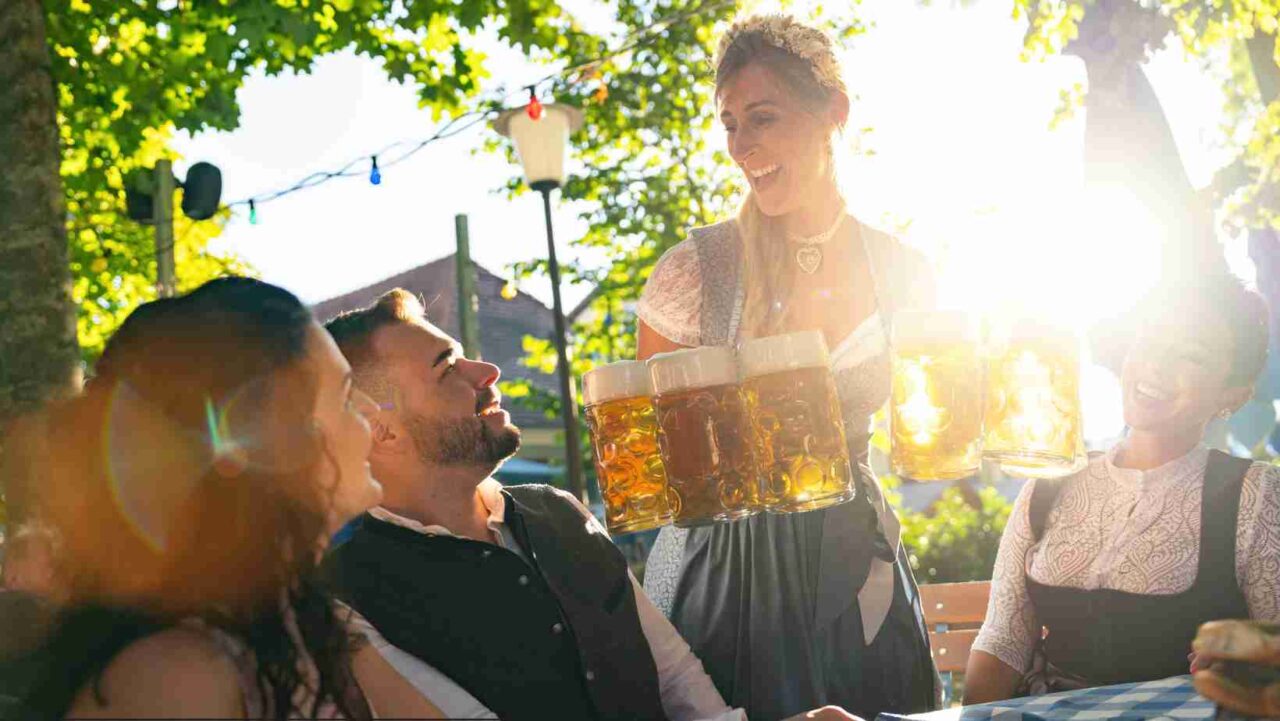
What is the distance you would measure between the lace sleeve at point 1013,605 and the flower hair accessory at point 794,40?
0.86 m

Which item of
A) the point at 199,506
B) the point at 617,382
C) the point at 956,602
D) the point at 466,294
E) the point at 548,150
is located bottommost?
the point at 956,602

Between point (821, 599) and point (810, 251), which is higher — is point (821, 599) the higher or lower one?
the lower one

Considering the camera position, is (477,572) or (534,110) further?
(534,110)

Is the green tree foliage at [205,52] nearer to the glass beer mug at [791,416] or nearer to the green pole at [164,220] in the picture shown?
the green pole at [164,220]

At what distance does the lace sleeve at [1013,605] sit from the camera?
2.34 meters

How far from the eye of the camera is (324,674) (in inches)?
55.4

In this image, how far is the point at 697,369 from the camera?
1743mm

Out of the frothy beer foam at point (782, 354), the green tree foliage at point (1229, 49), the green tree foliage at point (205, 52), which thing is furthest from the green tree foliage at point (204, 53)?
the frothy beer foam at point (782, 354)

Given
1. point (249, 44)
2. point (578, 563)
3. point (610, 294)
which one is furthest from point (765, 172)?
point (610, 294)

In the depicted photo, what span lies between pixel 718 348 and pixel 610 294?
9.48m

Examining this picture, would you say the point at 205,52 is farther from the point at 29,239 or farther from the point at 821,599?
the point at 821,599

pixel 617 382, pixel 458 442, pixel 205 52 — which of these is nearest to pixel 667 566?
pixel 458 442

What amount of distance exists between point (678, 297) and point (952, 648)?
127 cm

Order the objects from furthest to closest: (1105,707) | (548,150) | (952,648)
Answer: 1. (548,150)
2. (952,648)
3. (1105,707)
